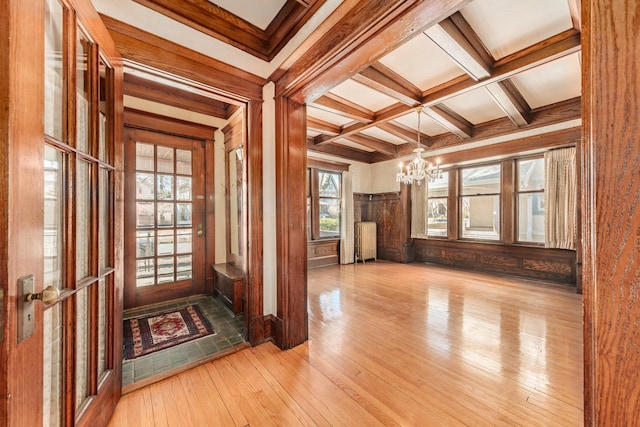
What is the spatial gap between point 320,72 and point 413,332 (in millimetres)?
2572

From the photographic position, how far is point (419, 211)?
5883 millimetres

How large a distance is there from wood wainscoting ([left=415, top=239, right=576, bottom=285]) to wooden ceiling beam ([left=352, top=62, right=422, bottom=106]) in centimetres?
347

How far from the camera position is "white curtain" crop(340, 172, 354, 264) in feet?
19.5

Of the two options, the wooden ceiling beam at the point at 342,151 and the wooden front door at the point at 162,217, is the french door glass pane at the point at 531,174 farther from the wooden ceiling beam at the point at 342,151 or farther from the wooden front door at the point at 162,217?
the wooden front door at the point at 162,217

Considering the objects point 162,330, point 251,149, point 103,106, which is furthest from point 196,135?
A: point 162,330

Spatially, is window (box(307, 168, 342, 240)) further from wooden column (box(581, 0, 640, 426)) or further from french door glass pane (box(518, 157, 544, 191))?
wooden column (box(581, 0, 640, 426))

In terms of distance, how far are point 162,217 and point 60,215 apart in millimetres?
2431

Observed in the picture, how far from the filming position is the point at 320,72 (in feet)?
6.05

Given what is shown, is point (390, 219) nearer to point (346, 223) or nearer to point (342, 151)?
point (346, 223)

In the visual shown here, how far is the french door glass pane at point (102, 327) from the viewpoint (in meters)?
1.37

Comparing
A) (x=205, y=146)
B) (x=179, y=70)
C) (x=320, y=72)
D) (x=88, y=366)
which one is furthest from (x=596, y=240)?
(x=205, y=146)

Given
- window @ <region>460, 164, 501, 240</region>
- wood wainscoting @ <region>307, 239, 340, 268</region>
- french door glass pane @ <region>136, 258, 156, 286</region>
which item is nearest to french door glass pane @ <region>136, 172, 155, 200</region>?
french door glass pane @ <region>136, 258, 156, 286</region>

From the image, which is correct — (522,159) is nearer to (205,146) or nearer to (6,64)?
(205,146)

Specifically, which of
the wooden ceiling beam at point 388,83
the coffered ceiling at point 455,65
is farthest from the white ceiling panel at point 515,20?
the wooden ceiling beam at point 388,83
